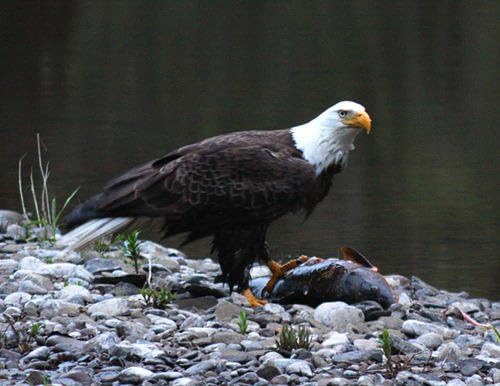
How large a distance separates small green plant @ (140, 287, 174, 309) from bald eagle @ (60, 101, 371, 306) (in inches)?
22.6

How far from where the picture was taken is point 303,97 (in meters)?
15.3

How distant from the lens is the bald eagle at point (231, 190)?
6.72 metres

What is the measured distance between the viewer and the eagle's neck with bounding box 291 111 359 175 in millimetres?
6883

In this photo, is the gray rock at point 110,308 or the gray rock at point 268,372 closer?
the gray rock at point 268,372

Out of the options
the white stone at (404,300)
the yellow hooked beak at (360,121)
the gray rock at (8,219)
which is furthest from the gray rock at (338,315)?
the gray rock at (8,219)

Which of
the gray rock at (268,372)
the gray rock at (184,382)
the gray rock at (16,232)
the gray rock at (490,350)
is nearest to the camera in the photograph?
the gray rock at (184,382)

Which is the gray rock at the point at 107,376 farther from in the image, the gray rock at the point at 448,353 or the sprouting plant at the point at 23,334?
the gray rock at the point at 448,353

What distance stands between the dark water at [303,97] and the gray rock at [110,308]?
292 centimetres

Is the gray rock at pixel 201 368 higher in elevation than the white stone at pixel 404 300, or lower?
higher

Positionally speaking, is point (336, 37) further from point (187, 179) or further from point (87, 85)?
point (187, 179)

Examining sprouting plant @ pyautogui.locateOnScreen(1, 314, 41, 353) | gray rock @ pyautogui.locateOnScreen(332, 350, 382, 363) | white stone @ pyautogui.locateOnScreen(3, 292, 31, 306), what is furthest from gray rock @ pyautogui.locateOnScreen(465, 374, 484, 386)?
white stone @ pyautogui.locateOnScreen(3, 292, 31, 306)

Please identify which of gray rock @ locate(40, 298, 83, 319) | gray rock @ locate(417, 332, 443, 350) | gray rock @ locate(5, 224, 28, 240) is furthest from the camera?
gray rock @ locate(5, 224, 28, 240)

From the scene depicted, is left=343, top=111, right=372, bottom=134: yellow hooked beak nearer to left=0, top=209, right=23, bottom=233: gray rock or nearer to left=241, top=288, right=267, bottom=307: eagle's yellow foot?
left=241, top=288, right=267, bottom=307: eagle's yellow foot

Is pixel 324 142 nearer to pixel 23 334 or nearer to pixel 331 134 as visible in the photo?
pixel 331 134
